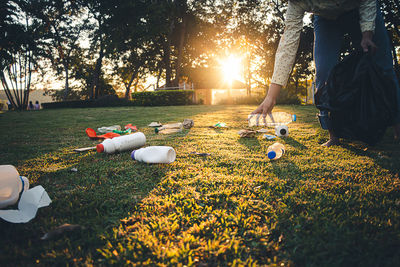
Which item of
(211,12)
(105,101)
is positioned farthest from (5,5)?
(211,12)

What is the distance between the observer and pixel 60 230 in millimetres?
958

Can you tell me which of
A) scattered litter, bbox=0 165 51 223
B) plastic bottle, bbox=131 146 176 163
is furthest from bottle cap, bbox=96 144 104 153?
scattered litter, bbox=0 165 51 223

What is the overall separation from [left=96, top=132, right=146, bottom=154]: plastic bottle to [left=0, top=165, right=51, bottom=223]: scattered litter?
0.94 m

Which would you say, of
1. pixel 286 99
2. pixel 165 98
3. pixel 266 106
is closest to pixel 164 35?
pixel 165 98

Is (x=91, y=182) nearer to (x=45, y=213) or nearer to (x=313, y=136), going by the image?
(x=45, y=213)

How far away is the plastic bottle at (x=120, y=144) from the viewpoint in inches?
89.5

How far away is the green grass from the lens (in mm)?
820

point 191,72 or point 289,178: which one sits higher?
point 191,72

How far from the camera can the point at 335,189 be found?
1307 millimetres

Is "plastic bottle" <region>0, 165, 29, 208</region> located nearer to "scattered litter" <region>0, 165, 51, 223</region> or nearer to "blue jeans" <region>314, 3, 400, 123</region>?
"scattered litter" <region>0, 165, 51, 223</region>

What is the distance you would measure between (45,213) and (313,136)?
3.07m

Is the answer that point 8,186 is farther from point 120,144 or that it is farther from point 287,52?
point 287,52

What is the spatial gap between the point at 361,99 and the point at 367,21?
25.1 inches

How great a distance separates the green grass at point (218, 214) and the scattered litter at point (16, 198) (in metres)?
0.04
